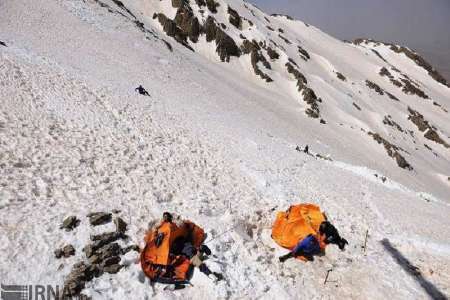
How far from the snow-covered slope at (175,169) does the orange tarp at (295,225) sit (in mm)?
400

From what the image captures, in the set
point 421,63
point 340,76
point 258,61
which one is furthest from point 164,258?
point 421,63

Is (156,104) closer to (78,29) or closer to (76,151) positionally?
(76,151)

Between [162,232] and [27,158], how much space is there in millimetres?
6524

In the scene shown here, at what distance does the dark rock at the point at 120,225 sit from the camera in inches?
442

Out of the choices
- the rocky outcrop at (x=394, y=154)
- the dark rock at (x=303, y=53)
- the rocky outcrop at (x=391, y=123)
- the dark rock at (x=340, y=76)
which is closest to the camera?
the rocky outcrop at (x=394, y=154)

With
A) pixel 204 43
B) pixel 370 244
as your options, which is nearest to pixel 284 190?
pixel 370 244

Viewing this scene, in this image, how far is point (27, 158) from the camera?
44.7 ft

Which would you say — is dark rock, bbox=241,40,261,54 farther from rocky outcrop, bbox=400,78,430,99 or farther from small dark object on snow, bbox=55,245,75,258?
small dark object on snow, bbox=55,245,75,258

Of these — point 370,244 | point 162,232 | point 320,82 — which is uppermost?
point 320,82

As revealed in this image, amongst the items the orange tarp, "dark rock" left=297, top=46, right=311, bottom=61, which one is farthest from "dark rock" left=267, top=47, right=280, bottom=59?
the orange tarp

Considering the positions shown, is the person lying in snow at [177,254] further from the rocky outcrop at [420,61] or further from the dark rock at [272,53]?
the rocky outcrop at [420,61]

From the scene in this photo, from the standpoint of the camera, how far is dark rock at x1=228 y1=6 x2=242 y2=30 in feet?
199

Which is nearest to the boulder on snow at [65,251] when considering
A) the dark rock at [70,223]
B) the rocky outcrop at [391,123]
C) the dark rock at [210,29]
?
the dark rock at [70,223]

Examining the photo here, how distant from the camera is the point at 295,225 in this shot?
13.2 meters
